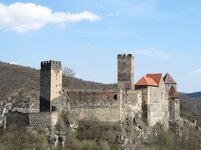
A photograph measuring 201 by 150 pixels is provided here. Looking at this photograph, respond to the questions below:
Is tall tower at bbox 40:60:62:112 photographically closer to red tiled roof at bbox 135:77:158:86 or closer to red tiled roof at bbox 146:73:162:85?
red tiled roof at bbox 135:77:158:86

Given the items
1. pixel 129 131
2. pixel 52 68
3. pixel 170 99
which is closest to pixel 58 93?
pixel 52 68

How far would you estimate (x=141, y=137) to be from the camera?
60031 millimetres

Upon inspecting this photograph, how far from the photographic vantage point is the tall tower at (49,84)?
174 feet

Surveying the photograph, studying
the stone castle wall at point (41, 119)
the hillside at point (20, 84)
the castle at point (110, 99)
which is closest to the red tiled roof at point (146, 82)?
the castle at point (110, 99)

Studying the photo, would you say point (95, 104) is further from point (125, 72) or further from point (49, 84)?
point (125, 72)

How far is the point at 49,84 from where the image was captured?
174 ft

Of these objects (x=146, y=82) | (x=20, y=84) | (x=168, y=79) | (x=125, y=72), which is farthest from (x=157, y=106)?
(x=20, y=84)

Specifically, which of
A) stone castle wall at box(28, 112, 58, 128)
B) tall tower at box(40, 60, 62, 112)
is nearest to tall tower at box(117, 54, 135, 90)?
tall tower at box(40, 60, 62, 112)

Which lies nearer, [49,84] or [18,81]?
[49,84]

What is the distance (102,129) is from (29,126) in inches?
348

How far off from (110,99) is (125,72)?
527 centimetres

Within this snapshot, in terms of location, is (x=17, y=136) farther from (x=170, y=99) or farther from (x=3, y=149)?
(x=170, y=99)

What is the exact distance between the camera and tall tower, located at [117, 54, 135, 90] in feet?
199

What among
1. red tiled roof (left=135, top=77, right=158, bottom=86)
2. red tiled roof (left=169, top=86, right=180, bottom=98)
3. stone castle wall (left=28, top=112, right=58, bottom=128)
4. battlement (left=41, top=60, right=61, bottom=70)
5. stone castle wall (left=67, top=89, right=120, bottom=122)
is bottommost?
stone castle wall (left=28, top=112, right=58, bottom=128)
